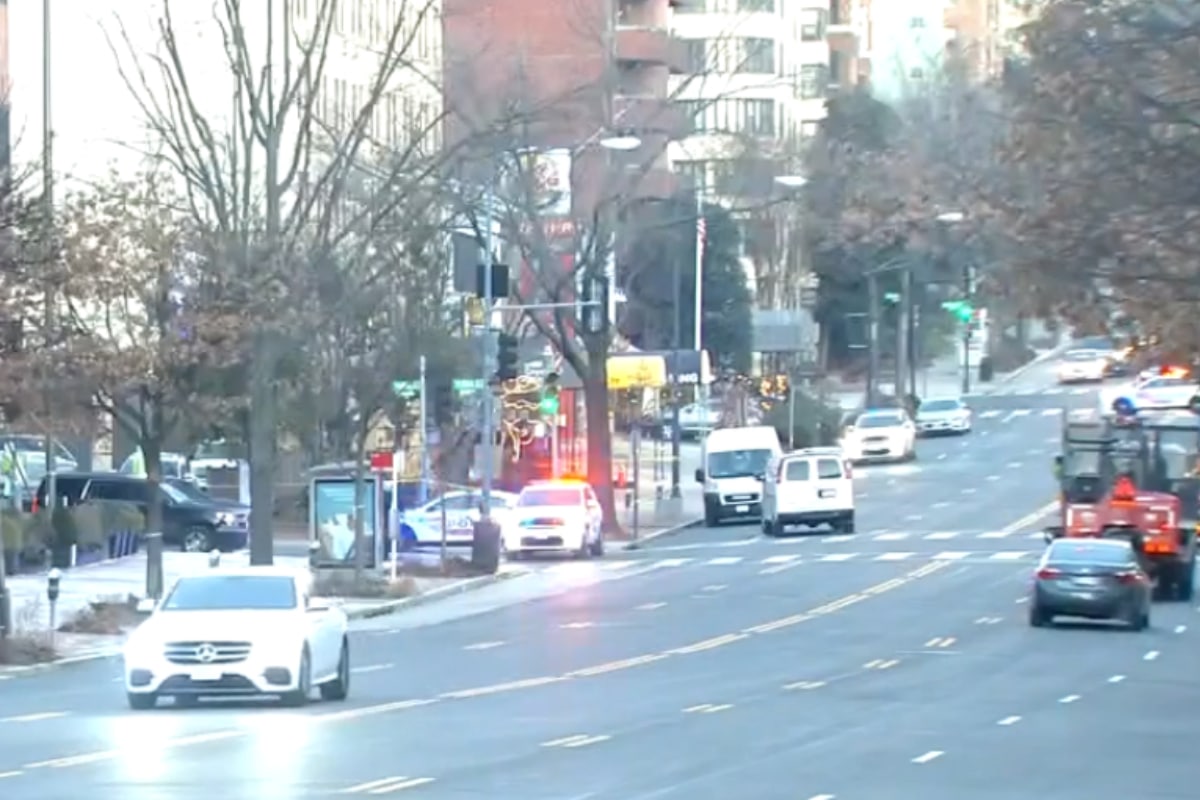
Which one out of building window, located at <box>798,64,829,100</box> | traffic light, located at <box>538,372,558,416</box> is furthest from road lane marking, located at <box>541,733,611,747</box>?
building window, located at <box>798,64,829,100</box>

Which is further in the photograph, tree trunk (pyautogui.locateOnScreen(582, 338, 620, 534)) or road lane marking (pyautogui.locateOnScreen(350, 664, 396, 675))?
tree trunk (pyautogui.locateOnScreen(582, 338, 620, 534))

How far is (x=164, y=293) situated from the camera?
46750 millimetres

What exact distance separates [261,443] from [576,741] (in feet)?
81.4

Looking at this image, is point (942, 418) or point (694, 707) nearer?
point (694, 707)

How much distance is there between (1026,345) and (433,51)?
63.5 metres

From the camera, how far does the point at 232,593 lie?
28.7m

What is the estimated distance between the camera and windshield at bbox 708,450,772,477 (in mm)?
72938

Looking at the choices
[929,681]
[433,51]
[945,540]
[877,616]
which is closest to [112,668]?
[929,681]

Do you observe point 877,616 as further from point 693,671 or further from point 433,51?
point 433,51

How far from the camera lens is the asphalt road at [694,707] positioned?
2119 centimetres

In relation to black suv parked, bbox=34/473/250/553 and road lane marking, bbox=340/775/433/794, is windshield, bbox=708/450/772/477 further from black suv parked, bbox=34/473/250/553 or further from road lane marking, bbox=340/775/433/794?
road lane marking, bbox=340/775/433/794

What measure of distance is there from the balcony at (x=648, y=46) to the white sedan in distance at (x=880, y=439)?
672 inches

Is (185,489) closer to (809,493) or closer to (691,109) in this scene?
(809,493)

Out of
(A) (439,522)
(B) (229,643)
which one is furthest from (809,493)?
(B) (229,643)
